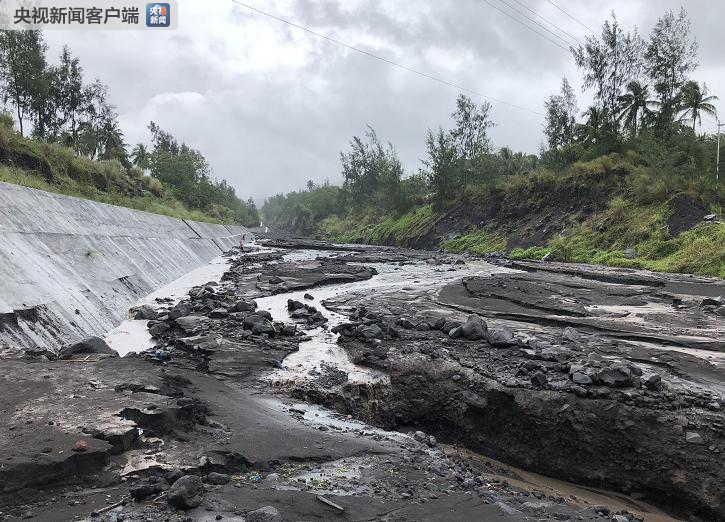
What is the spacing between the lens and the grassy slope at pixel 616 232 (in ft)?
65.9

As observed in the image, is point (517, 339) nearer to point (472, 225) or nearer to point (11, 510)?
point (11, 510)

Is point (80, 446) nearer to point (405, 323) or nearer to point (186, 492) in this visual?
point (186, 492)

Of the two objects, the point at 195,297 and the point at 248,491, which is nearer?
the point at 248,491

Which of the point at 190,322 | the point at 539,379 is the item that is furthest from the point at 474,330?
the point at 190,322

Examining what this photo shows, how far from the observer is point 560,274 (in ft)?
62.4

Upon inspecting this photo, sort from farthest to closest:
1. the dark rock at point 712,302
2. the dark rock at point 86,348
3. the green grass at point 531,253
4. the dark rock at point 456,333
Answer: the green grass at point 531,253 < the dark rock at point 712,302 < the dark rock at point 456,333 < the dark rock at point 86,348

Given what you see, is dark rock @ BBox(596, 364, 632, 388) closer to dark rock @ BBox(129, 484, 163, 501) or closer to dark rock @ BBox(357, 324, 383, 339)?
dark rock @ BBox(357, 324, 383, 339)

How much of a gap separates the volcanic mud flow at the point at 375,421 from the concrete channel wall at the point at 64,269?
34.1 inches

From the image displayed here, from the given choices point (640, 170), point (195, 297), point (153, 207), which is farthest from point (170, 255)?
point (640, 170)

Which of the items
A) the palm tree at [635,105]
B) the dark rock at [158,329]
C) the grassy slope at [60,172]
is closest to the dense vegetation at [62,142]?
the grassy slope at [60,172]

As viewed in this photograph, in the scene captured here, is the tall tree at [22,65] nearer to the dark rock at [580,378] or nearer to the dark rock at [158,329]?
the dark rock at [158,329]

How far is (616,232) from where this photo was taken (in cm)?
2612

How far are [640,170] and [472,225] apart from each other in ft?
51.4

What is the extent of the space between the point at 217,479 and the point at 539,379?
→ 4635mm
